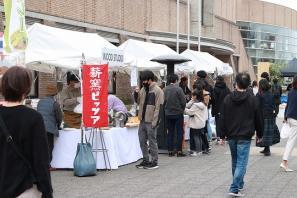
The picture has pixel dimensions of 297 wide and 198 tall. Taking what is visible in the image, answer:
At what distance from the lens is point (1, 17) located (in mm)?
16578

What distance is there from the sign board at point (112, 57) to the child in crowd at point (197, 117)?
7.28 ft

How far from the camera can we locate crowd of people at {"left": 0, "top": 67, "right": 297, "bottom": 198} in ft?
12.6

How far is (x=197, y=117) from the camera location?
13266 millimetres

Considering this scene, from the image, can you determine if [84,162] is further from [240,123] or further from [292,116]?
[292,116]

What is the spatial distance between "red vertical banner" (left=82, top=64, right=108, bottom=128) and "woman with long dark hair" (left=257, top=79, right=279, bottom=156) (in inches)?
158

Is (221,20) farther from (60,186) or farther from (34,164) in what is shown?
(34,164)

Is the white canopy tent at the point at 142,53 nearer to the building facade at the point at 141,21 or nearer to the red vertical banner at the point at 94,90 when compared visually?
the building facade at the point at 141,21

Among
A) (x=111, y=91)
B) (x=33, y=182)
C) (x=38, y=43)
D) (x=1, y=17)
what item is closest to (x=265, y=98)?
(x=38, y=43)

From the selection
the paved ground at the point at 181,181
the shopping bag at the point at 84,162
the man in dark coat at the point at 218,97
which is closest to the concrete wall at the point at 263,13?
the man in dark coat at the point at 218,97

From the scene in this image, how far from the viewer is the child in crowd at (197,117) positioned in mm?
13266

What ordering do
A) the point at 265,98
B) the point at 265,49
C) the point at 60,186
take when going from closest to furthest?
the point at 60,186 → the point at 265,98 → the point at 265,49

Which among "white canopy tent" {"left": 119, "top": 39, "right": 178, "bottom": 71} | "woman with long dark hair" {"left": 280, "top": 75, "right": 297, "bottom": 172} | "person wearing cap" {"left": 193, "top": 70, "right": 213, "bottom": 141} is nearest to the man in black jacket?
"woman with long dark hair" {"left": 280, "top": 75, "right": 297, "bottom": 172}

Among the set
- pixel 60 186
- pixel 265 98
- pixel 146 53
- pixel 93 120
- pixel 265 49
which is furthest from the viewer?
pixel 265 49

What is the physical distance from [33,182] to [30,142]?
0.90 ft
